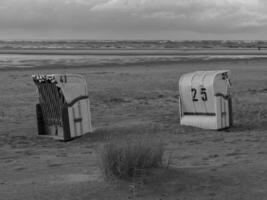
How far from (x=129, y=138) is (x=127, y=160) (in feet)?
11.1

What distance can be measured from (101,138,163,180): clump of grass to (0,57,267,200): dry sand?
0.46 feet

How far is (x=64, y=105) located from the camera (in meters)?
9.80

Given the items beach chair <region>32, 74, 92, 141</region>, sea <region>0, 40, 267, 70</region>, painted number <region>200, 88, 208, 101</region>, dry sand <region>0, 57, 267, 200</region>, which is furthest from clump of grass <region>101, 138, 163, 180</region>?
sea <region>0, 40, 267, 70</region>

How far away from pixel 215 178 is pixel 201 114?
5010 mm

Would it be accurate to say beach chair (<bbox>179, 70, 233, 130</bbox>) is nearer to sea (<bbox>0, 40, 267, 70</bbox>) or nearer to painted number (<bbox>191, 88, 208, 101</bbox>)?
painted number (<bbox>191, 88, 208, 101</bbox>)

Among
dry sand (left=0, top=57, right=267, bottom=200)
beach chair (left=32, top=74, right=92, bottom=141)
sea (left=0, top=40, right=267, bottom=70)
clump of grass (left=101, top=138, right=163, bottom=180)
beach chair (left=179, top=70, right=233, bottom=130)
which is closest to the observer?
dry sand (left=0, top=57, right=267, bottom=200)

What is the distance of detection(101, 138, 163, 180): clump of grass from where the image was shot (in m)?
5.84

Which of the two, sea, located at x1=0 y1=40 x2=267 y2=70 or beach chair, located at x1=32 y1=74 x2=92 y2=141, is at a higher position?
beach chair, located at x1=32 y1=74 x2=92 y2=141

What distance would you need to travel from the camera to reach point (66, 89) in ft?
32.2

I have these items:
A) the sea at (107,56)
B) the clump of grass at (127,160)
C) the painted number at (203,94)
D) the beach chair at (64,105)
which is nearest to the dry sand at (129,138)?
the clump of grass at (127,160)

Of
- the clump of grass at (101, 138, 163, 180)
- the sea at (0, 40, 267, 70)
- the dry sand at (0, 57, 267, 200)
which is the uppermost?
the clump of grass at (101, 138, 163, 180)

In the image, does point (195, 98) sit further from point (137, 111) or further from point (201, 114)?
point (137, 111)

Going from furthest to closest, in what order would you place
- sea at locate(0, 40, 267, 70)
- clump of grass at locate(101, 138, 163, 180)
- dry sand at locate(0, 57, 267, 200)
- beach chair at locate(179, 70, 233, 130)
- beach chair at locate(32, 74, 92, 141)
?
1. sea at locate(0, 40, 267, 70)
2. beach chair at locate(179, 70, 233, 130)
3. beach chair at locate(32, 74, 92, 141)
4. clump of grass at locate(101, 138, 163, 180)
5. dry sand at locate(0, 57, 267, 200)

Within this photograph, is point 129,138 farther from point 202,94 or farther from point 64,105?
point 202,94
